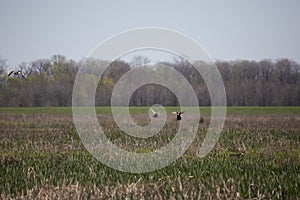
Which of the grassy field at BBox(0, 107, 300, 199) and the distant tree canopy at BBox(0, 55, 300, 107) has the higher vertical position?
the distant tree canopy at BBox(0, 55, 300, 107)

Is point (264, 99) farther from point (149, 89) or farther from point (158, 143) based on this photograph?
point (158, 143)

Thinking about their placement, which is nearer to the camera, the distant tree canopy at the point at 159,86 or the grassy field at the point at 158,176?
the grassy field at the point at 158,176

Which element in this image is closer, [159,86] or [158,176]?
[158,176]

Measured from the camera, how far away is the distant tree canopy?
5759cm

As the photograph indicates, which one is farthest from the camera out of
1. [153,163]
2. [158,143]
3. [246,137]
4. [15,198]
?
[246,137]

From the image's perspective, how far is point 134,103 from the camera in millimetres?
58344

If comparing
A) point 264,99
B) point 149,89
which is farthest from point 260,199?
point 264,99

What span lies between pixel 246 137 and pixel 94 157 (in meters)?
7.08

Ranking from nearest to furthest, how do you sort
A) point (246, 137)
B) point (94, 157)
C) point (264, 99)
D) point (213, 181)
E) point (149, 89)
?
point (213, 181), point (94, 157), point (246, 137), point (149, 89), point (264, 99)

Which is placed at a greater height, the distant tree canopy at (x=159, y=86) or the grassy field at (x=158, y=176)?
the distant tree canopy at (x=159, y=86)

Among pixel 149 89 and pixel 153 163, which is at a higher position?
pixel 149 89

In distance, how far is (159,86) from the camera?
57.3 metres

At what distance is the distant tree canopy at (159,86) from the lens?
2267 inches

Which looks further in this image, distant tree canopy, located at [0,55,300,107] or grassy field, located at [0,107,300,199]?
distant tree canopy, located at [0,55,300,107]
